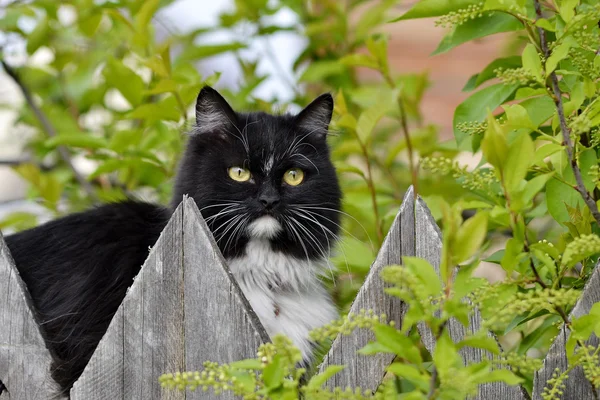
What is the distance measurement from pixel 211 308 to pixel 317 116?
38.7 inches

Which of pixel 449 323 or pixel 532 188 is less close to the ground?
pixel 532 188

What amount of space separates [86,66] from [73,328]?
1344 millimetres

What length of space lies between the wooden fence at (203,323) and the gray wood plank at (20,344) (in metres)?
0.16

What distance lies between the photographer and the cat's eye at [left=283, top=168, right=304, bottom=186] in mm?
2193

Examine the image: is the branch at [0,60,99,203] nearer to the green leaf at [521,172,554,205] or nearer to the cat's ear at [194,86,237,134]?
the cat's ear at [194,86,237,134]

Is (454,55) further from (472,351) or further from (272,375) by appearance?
(272,375)

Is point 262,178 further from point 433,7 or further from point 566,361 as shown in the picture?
point 566,361

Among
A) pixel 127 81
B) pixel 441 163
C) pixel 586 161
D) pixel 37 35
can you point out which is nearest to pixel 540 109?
pixel 586 161

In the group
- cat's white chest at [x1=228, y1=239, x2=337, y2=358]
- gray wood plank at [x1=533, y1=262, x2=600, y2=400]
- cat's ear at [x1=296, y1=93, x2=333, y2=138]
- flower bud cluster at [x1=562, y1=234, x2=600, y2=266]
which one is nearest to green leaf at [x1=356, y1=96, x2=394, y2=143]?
cat's ear at [x1=296, y1=93, x2=333, y2=138]

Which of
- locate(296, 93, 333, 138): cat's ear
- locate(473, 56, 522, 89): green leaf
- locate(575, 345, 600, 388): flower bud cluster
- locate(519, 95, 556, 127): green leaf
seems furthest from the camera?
locate(296, 93, 333, 138): cat's ear

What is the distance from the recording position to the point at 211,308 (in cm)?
148

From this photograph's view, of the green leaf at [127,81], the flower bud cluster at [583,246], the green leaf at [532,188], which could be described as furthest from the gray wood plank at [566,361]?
the green leaf at [127,81]

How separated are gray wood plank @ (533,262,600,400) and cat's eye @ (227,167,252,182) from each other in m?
1.02

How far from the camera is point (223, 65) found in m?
5.54
